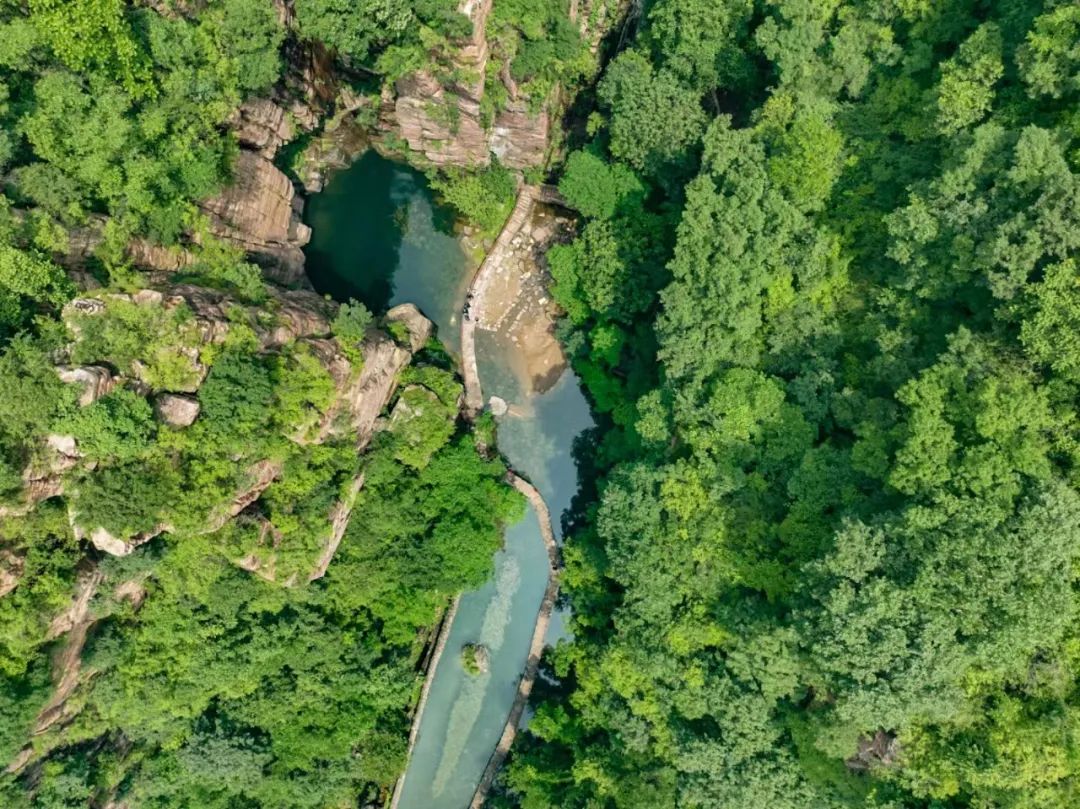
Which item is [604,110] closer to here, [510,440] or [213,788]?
[510,440]

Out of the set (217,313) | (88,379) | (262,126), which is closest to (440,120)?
(262,126)

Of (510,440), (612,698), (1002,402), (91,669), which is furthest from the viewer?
(510,440)

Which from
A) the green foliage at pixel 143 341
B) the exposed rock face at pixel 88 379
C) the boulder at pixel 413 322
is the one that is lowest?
the exposed rock face at pixel 88 379

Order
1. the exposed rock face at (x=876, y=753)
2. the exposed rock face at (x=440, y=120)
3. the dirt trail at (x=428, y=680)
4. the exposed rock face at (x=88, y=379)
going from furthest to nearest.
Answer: the dirt trail at (x=428, y=680), the exposed rock face at (x=440, y=120), the exposed rock face at (x=876, y=753), the exposed rock face at (x=88, y=379)

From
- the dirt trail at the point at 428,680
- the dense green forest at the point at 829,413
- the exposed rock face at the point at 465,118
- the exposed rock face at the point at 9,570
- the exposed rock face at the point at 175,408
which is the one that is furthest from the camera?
the dirt trail at the point at 428,680

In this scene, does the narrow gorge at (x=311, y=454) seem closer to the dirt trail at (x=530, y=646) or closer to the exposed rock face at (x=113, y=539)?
the dirt trail at (x=530, y=646)

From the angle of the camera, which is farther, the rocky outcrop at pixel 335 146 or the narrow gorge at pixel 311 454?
the rocky outcrop at pixel 335 146

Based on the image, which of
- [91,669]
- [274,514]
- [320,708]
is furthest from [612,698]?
[91,669]

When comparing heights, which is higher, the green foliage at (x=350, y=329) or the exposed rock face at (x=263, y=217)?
the exposed rock face at (x=263, y=217)

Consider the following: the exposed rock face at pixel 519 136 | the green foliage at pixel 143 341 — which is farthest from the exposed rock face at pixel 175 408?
the exposed rock face at pixel 519 136
